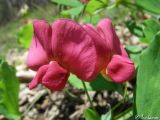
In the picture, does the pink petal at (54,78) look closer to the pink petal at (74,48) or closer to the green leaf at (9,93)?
the pink petal at (74,48)

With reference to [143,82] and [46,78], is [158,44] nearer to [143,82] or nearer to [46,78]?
[143,82]

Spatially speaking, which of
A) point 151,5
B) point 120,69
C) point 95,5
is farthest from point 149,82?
point 95,5

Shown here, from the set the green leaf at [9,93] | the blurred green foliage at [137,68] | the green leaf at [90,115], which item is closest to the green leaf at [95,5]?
the blurred green foliage at [137,68]

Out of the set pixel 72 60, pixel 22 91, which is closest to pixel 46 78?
pixel 72 60

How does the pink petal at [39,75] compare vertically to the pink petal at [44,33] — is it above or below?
below

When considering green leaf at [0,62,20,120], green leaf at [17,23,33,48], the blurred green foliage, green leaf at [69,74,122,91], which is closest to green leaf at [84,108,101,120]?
the blurred green foliage

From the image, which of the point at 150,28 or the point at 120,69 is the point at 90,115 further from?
the point at 150,28
